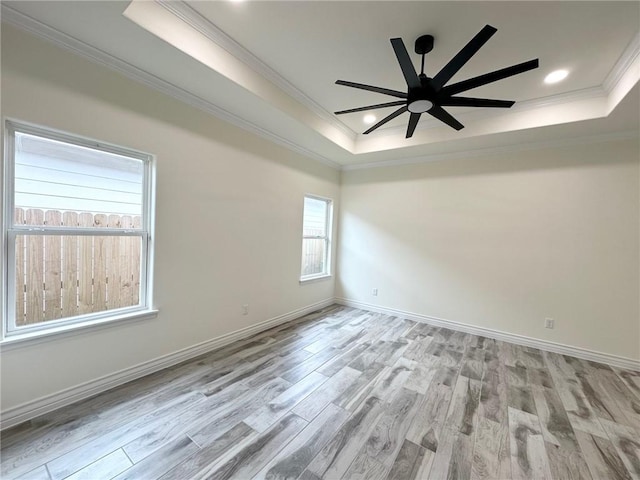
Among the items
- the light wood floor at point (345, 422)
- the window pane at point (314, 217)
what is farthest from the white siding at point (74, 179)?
the window pane at point (314, 217)

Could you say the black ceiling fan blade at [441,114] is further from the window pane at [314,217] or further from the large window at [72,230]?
the large window at [72,230]

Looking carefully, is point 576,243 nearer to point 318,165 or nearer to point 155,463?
point 318,165

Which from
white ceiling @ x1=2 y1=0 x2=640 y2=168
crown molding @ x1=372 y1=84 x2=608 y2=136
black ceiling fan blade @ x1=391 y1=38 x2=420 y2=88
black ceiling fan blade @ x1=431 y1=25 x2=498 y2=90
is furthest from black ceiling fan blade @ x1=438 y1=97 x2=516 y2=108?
crown molding @ x1=372 y1=84 x2=608 y2=136

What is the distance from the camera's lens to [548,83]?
2.67 metres

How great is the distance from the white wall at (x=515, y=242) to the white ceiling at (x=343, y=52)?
55cm

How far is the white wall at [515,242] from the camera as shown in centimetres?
310

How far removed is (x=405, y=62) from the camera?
1787 mm

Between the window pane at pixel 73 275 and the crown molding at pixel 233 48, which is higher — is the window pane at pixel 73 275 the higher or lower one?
the lower one

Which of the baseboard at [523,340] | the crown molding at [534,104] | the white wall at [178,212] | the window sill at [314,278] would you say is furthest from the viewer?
the window sill at [314,278]

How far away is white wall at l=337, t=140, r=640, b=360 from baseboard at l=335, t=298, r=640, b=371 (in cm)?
7

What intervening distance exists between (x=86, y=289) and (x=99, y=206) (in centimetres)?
71

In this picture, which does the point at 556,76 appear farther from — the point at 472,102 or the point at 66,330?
the point at 66,330

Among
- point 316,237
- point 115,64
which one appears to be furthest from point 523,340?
point 115,64

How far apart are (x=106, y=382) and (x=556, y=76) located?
16.4ft
